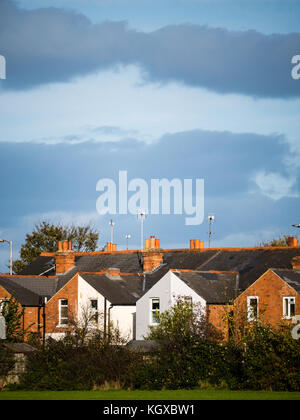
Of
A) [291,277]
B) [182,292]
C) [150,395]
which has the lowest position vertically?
[150,395]

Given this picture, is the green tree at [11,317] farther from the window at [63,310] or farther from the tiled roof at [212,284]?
the tiled roof at [212,284]

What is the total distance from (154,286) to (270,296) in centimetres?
859

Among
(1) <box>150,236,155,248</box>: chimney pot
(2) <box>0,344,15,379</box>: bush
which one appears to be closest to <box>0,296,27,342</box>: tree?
(2) <box>0,344,15,379</box>: bush

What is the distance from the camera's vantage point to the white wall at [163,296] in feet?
178

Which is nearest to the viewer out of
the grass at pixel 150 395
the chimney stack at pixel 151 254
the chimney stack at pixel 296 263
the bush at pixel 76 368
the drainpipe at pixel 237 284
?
the grass at pixel 150 395

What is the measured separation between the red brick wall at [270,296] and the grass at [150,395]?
1623 centimetres

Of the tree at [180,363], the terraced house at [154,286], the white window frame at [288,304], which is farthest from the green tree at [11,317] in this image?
the white window frame at [288,304]

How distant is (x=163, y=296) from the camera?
55.3 meters

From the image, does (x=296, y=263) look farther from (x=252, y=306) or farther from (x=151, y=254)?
(x=151, y=254)

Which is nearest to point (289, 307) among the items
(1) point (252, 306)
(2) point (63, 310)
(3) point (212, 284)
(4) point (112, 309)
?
(1) point (252, 306)

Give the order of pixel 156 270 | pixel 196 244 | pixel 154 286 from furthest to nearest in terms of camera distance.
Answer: pixel 196 244, pixel 156 270, pixel 154 286

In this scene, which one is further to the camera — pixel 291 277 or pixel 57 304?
pixel 57 304

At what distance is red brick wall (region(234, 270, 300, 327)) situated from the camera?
166ft
